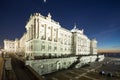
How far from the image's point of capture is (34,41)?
1773 inches

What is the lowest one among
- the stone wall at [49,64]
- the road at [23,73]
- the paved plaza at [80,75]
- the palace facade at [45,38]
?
the paved plaza at [80,75]

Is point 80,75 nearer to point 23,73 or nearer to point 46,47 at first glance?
point 46,47

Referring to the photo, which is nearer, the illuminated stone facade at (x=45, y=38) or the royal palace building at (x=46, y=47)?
the royal palace building at (x=46, y=47)

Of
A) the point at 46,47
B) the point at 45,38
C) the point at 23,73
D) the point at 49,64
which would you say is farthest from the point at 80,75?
the point at 23,73

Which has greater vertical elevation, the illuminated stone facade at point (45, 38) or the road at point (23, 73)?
the illuminated stone facade at point (45, 38)

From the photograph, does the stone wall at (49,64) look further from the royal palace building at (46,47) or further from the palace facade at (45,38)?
the palace facade at (45,38)

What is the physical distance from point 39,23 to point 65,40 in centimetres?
2707

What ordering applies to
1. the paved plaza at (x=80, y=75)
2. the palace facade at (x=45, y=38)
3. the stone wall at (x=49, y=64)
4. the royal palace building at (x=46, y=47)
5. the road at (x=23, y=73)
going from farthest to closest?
the palace facade at (x=45, y=38)
the royal palace building at (x=46, y=47)
the paved plaza at (x=80, y=75)
the stone wall at (x=49, y=64)
the road at (x=23, y=73)

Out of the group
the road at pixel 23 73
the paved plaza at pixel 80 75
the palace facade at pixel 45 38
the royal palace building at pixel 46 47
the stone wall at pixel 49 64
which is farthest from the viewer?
the palace facade at pixel 45 38

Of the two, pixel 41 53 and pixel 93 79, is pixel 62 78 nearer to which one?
pixel 93 79

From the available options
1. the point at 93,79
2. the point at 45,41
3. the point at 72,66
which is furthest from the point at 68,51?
the point at 93,79

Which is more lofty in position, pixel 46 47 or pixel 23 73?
pixel 46 47

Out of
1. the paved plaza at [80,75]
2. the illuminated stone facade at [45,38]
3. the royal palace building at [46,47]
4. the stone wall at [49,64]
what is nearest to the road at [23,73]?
the stone wall at [49,64]

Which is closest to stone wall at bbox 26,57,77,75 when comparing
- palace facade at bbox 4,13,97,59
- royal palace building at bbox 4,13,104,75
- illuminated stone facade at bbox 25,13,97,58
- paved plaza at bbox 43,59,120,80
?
royal palace building at bbox 4,13,104,75
